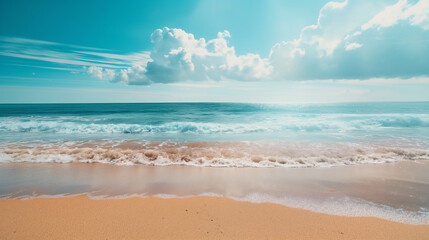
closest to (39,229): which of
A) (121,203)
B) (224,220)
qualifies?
(121,203)

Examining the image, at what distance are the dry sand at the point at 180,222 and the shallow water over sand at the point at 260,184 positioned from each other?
14.9 inches

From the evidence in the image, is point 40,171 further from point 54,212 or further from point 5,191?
point 54,212

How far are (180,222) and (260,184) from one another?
8.65 feet

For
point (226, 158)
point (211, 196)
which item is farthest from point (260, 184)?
point (226, 158)

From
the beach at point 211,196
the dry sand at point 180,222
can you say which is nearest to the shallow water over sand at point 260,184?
the beach at point 211,196

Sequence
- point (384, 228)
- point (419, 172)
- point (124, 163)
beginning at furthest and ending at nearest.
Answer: point (124, 163), point (419, 172), point (384, 228)

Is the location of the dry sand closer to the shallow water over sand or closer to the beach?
the beach

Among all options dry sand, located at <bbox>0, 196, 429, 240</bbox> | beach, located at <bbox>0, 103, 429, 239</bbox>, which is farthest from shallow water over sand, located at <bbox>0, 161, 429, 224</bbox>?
dry sand, located at <bbox>0, 196, 429, 240</bbox>

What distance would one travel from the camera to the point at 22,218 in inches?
134

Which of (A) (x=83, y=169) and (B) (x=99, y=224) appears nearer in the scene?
(B) (x=99, y=224)

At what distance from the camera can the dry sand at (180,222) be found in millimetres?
2971

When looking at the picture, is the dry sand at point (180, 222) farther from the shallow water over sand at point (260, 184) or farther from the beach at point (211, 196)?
the shallow water over sand at point (260, 184)

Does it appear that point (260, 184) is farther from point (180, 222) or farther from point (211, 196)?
point (180, 222)

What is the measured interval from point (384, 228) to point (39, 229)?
20.3 feet
